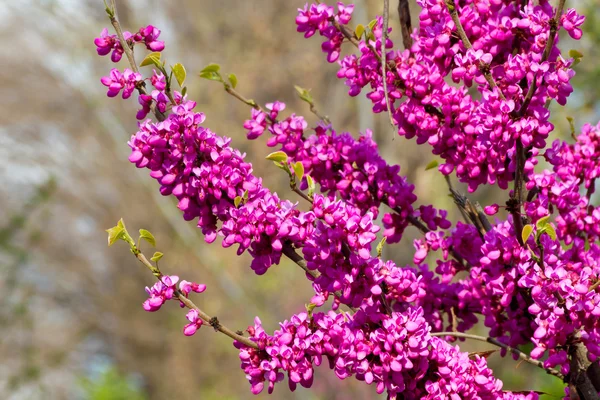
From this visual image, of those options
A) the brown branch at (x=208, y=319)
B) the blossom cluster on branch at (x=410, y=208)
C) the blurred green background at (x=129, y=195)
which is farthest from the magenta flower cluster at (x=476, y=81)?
the blurred green background at (x=129, y=195)

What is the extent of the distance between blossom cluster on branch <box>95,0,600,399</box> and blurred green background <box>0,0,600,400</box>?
563 cm

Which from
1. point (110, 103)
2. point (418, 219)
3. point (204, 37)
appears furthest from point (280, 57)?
point (418, 219)

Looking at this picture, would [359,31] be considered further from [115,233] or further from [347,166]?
[115,233]

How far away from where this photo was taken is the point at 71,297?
42.2ft

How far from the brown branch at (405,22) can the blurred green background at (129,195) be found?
18.1 feet

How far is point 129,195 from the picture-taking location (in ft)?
39.4

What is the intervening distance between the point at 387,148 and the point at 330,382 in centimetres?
482

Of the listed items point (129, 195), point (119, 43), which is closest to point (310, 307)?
point (119, 43)

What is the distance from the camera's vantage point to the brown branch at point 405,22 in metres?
1.89

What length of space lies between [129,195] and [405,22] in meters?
10.7

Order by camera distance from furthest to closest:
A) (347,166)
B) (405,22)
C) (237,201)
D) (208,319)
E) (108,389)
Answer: (108,389) < (405,22) < (347,166) < (208,319) < (237,201)

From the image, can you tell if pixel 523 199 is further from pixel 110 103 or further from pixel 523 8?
pixel 110 103

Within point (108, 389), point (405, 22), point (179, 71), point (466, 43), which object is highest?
point (108, 389)

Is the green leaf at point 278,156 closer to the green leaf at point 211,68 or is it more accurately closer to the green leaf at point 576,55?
the green leaf at point 211,68
